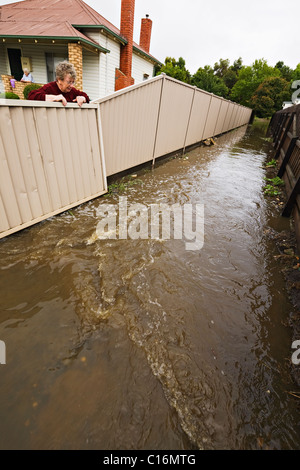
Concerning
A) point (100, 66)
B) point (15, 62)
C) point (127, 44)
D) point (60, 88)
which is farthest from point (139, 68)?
point (60, 88)

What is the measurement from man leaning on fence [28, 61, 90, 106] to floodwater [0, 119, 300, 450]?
1.61m

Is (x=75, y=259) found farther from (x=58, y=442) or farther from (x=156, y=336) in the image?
(x=58, y=442)

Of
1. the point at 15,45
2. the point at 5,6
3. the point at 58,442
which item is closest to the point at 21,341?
the point at 58,442

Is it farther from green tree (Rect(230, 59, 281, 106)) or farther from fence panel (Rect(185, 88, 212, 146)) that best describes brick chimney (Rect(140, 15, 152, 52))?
green tree (Rect(230, 59, 281, 106))

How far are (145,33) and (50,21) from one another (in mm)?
8773

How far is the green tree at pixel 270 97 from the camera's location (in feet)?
99.3

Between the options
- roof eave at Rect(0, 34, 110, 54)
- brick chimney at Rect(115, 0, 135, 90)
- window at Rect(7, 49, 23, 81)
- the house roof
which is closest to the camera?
roof eave at Rect(0, 34, 110, 54)

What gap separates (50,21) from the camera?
428 inches

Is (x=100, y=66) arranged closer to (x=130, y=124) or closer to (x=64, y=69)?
(x=130, y=124)

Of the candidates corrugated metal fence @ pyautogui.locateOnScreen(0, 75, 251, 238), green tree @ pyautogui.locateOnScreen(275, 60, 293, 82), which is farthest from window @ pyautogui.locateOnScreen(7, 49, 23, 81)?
green tree @ pyautogui.locateOnScreen(275, 60, 293, 82)

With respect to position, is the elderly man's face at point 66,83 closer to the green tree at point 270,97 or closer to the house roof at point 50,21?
the house roof at point 50,21

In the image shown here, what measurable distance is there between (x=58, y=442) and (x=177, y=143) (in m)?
7.20

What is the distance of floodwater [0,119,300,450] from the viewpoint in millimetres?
1278

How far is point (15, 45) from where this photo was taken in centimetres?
1164
